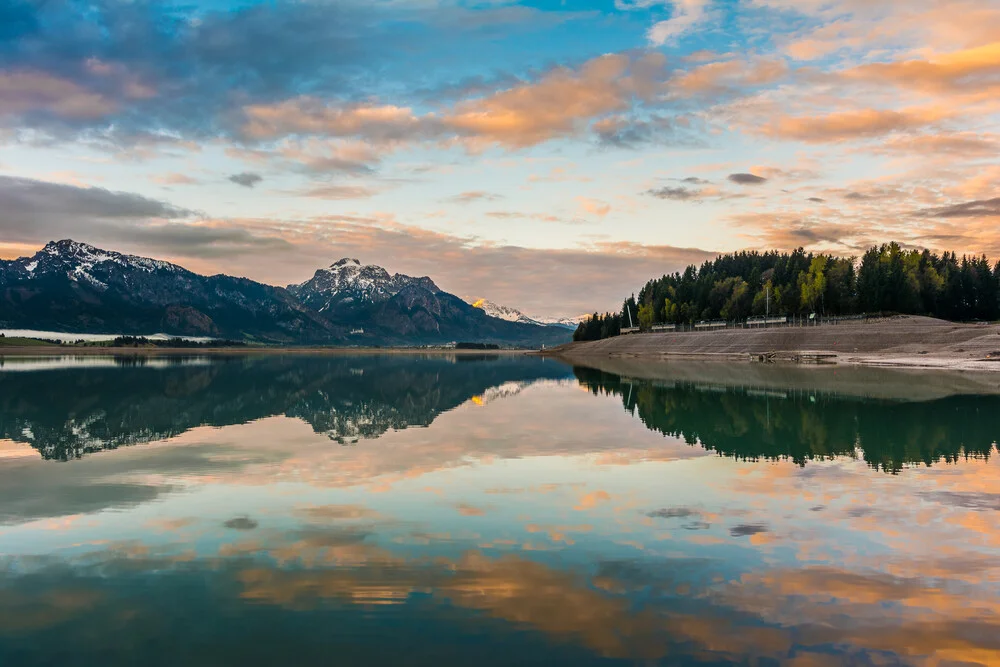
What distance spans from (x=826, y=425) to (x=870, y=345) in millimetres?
98472

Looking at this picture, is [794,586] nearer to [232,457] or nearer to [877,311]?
[232,457]

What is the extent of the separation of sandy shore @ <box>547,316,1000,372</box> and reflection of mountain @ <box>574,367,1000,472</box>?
48245mm

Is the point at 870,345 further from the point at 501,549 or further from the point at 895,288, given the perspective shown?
the point at 501,549

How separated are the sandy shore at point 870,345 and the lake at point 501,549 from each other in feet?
254

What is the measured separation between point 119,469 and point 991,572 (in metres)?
25.2

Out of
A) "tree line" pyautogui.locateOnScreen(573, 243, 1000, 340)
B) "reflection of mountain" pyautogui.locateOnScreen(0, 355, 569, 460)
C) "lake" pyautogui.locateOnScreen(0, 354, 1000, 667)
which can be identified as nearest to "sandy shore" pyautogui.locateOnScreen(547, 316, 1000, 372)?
"tree line" pyautogui.locateOnScreen(573, 243, 1000, 340)

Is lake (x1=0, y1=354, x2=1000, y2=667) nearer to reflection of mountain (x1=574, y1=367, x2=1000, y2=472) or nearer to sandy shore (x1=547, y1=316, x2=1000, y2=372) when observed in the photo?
reflection of mountain (x1=574, y1=367, x2=1000, y2=472)


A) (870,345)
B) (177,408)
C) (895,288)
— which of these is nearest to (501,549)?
(177,408)

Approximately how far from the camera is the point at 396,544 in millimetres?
13773

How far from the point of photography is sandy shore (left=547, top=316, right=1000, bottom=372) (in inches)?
3713

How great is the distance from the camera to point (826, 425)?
34.8 m

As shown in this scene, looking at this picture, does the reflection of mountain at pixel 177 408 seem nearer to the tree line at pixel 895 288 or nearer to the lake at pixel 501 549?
the lake at pixel 501 549

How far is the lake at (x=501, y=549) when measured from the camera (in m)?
9.28

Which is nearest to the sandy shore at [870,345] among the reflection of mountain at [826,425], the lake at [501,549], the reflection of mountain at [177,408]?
the reflection of mountain at [826,425]
